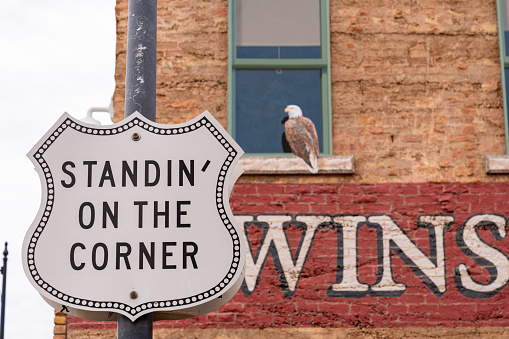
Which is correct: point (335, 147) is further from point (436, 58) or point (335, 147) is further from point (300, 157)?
point (436, 58)

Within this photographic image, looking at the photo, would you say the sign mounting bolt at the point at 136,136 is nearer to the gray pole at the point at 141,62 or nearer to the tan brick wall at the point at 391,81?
the gray pole at the point at 141,62

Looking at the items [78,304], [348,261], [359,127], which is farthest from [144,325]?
[359,127]

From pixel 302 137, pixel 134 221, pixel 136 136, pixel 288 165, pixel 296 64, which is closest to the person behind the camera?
pixel 134 221

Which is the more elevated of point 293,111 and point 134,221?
point 293,111

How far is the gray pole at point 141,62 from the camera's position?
150 inches

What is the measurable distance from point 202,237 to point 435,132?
13.4ft

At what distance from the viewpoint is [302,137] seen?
7.20 m

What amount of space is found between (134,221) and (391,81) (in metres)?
4.24

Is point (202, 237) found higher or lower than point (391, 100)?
lower

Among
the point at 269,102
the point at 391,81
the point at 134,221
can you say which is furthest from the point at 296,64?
the point at 134,221

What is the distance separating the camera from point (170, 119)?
7.26 meters

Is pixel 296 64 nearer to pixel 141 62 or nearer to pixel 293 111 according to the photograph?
pixel 293 111

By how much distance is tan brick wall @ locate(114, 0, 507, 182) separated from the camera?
718 centimetres

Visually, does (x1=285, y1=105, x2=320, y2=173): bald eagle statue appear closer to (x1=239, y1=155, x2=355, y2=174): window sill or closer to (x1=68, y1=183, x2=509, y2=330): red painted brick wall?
(x1=239, y1=155, x2=355, y2=174): window sill
